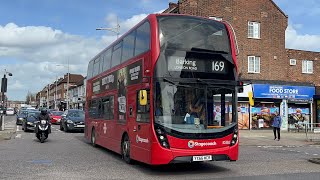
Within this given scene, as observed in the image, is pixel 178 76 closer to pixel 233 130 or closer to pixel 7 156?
pixel 233 130

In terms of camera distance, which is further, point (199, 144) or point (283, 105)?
point (283, 105)

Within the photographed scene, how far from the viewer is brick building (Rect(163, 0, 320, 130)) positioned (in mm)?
32344

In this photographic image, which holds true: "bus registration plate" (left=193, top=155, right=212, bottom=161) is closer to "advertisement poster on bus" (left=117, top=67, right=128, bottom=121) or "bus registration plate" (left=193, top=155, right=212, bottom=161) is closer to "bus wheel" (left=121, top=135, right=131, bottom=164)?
"bus wheel" (left=121, top=135, right=131, bottom=164)

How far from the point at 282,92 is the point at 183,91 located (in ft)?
80.9

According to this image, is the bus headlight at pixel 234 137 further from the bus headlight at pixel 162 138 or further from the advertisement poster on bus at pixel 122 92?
the advertisement poster on bus at pixel 122 92

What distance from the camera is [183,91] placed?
1024 cm

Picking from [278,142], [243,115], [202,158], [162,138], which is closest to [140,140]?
[162,138]

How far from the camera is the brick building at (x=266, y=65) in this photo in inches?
1273

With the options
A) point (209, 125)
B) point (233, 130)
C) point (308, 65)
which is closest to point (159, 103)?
point (209, 125)

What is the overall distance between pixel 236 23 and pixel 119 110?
21.9m

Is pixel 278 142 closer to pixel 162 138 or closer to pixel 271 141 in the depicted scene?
pixel 271 141

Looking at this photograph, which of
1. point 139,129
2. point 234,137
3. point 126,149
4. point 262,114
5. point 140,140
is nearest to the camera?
point 234,137

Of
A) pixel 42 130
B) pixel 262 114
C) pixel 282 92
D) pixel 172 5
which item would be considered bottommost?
pixel 42 130

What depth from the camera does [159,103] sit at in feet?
33.2
